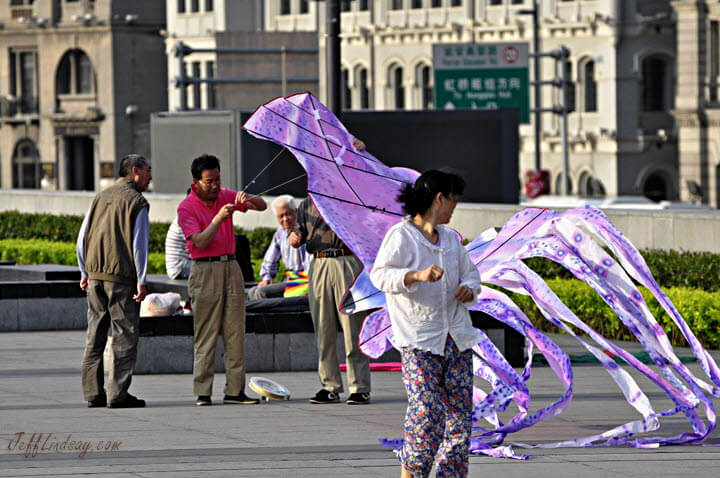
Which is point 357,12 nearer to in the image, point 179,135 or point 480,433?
point 179,135

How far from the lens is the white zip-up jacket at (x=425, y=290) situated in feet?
31.9

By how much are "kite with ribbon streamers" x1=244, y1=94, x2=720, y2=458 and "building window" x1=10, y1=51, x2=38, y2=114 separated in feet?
242

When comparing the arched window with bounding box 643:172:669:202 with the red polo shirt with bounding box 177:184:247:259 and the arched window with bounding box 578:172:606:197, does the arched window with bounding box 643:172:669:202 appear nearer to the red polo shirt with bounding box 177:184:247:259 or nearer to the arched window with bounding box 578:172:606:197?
the arched window with bounding box 578:172:606:197

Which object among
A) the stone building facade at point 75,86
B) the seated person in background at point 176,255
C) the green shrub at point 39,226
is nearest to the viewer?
the seated person in background at point 176,255

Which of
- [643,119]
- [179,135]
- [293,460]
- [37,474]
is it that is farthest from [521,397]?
[643,119]

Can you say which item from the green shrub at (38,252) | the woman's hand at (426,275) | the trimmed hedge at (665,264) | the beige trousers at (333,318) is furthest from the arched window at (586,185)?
the woman's hand at (426,275)

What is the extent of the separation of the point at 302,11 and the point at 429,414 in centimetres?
6775

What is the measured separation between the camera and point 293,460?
37.3 feet

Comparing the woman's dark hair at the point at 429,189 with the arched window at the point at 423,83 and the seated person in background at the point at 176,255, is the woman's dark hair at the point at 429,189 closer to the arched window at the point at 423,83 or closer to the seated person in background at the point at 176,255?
the seated person in background at the point at 176,255

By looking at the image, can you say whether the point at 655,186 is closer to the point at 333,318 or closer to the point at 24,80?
the point at 24,80

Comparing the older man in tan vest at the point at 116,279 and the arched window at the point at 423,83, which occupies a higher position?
the arched window at the point at 423,83

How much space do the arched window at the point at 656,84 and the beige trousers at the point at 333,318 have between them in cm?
5438

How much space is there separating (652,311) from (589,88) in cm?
5020

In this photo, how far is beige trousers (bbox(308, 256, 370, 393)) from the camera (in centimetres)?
1405
